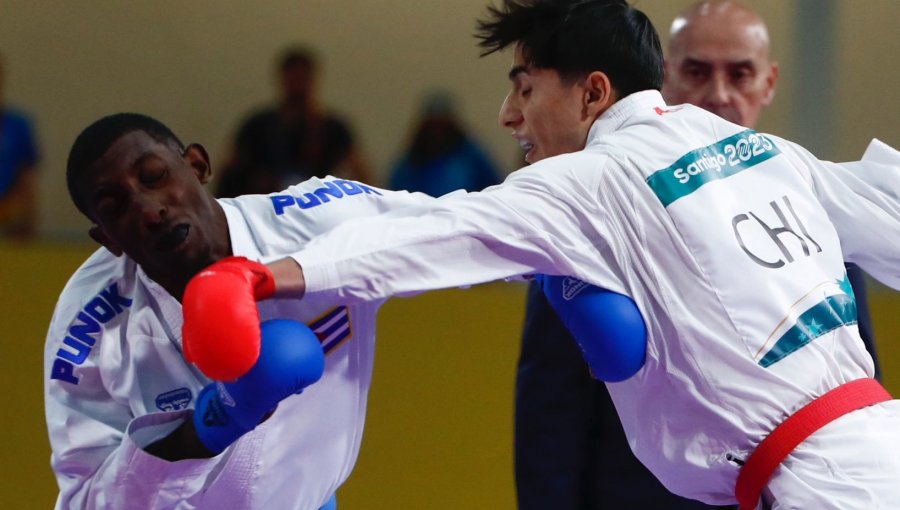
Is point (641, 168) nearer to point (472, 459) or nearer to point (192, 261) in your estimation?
point (192, 261)

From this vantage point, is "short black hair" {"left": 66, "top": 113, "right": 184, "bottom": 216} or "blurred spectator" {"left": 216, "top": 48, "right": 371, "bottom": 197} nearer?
"short black hair" {"left": 66, "top": 113, "right": 184, "bottom": 216}

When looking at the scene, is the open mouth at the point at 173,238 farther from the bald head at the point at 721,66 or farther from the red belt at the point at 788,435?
the bald head at the point at 721,66

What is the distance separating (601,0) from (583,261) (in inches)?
23.6

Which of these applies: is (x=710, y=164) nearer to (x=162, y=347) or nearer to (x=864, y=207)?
(x=864, y=207)

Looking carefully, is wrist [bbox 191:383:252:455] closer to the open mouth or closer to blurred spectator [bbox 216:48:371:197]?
the open mouth

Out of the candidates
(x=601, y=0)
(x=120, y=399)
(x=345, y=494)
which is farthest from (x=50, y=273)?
(x=601, y=0)

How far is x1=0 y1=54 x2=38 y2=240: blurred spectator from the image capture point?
5098 millimetres

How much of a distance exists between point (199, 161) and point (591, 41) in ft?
2.61

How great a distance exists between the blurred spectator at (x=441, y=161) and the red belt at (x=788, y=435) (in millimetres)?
3230

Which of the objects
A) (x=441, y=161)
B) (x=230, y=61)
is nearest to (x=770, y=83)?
(x=441, y=161)

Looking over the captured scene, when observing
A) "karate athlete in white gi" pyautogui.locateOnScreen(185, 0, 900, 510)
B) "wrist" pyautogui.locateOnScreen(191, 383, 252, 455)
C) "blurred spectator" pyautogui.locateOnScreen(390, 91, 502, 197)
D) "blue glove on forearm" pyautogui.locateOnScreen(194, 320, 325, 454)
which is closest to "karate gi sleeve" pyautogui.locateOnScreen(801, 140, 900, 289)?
"karate athlete in white gi" pyautogui.locateOnScreen(185, 0, 900, 510)

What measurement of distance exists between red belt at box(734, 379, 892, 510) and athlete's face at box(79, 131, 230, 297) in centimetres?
103

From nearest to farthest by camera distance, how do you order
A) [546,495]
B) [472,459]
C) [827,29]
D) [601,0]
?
1. [601,0]
2. [546,495]
3. [472,459]
4. [827,29]

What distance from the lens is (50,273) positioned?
177 inches
